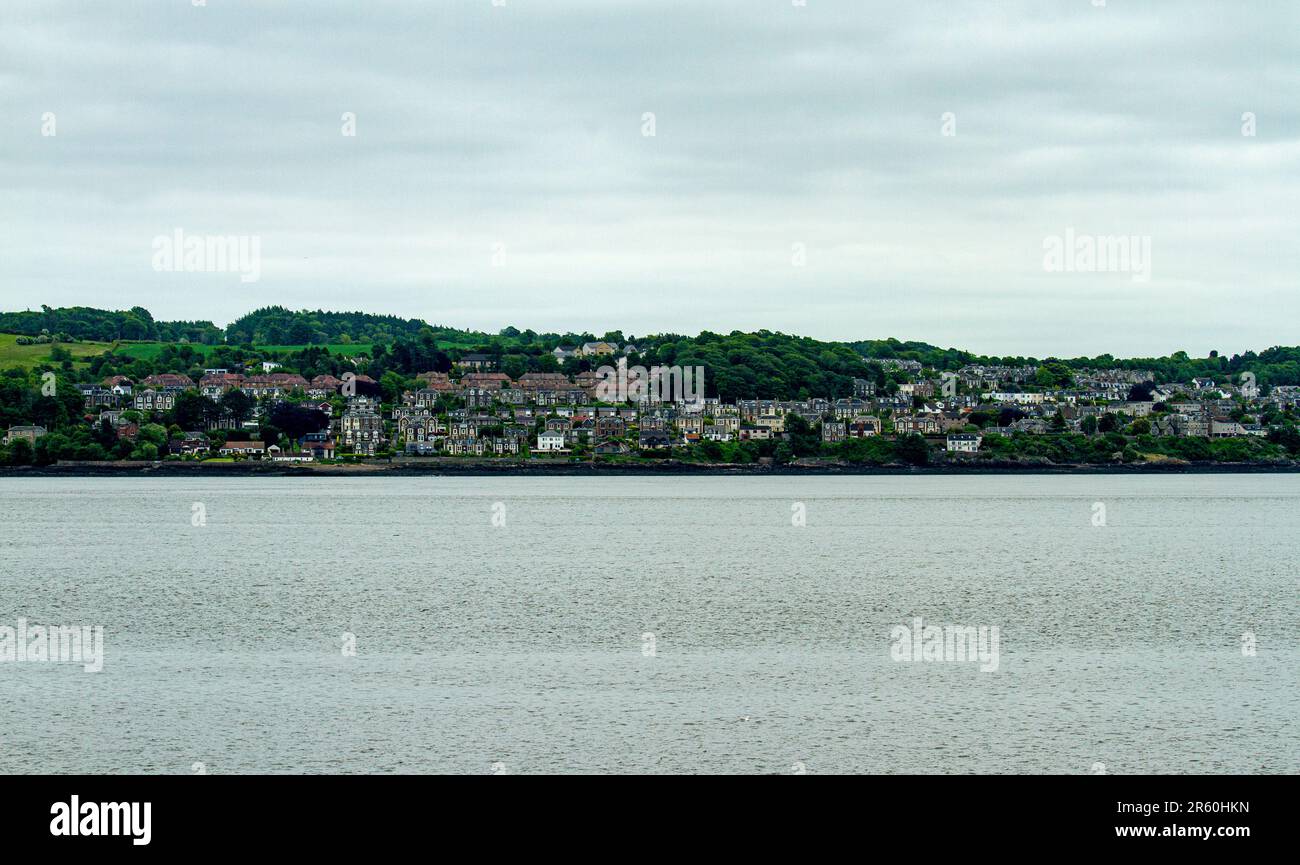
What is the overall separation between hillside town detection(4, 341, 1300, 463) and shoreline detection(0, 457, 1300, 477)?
1679mm

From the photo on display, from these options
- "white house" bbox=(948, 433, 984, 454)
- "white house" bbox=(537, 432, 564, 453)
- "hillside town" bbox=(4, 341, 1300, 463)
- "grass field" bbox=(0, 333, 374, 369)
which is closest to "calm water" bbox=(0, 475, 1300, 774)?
"hillside town" bbox=(4, 341, 1300, 463)

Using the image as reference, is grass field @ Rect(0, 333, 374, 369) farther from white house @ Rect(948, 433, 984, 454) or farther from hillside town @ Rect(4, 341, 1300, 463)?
white house @ Rect(948, 433, 984, 454)

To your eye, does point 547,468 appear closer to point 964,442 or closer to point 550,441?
point 550,441

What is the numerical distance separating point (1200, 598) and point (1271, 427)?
12945 centimetres

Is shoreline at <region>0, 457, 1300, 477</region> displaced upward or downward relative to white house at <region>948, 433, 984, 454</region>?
downward

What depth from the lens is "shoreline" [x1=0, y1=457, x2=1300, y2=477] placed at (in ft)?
458

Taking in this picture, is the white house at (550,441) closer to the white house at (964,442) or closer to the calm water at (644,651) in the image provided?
the white house at (964,442)

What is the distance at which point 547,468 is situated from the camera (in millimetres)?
150000

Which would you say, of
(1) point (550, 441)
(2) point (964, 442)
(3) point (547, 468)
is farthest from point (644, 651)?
(2) point (964, 442)

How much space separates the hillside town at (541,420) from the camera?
14850 centimetres

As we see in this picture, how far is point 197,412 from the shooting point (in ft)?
492

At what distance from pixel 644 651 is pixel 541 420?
428 feet
